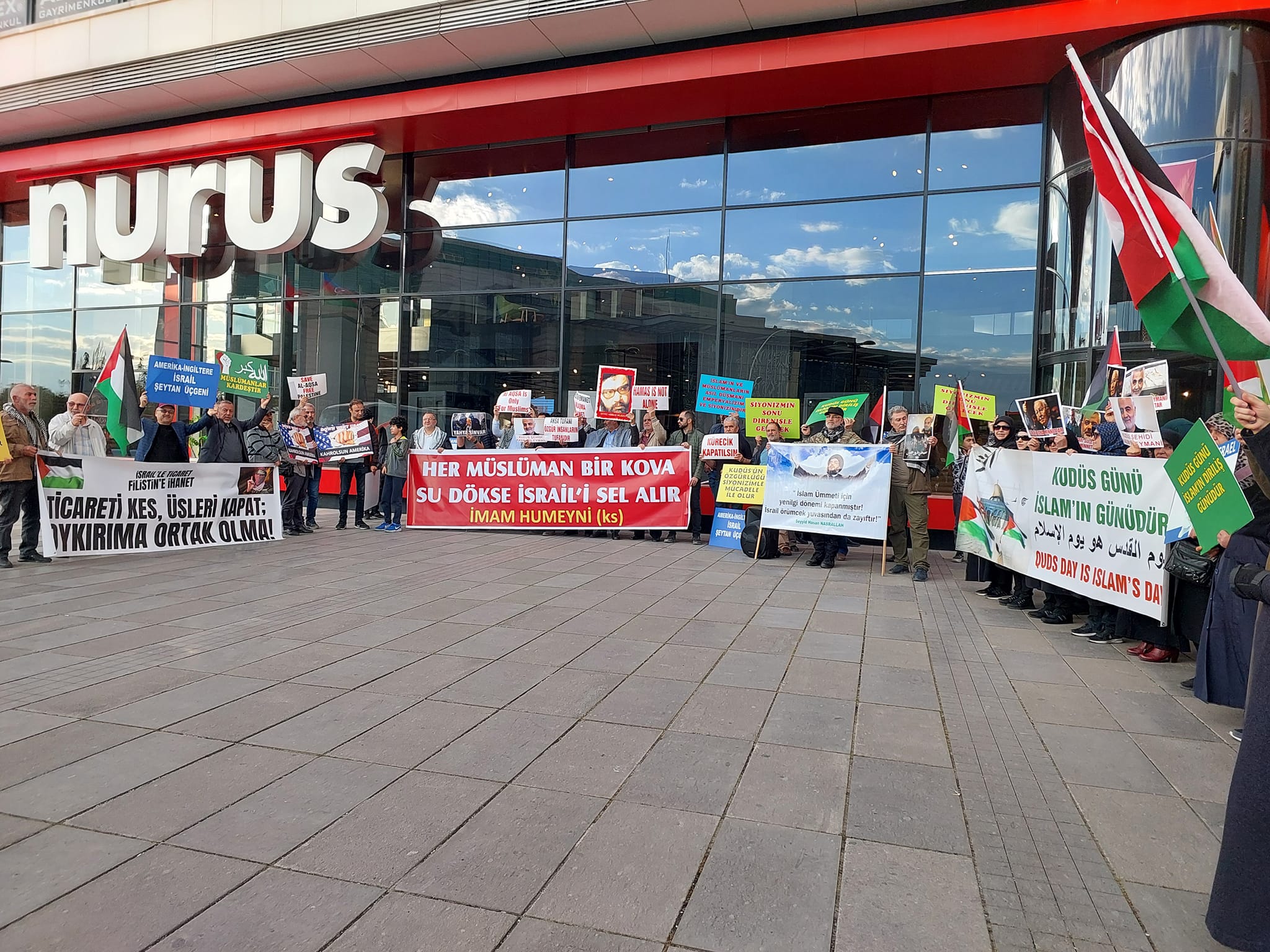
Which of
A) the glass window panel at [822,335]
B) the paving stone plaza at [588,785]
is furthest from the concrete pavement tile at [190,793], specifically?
the glass window panel at [822,335]

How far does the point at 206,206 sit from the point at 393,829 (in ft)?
55.0

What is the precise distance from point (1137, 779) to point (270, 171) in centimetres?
1805

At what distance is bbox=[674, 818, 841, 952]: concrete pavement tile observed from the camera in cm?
231

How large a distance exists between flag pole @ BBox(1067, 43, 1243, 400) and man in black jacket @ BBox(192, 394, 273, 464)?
34.1 feet

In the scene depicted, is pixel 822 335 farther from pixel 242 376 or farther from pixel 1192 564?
pixel 242 376

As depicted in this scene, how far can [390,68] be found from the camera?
1342 centimetres

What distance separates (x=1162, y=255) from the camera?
2.72 meters

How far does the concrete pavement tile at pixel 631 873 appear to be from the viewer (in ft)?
7.85

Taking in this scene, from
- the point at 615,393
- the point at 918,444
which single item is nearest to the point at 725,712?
the point at 918,444

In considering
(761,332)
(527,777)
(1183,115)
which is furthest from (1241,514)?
(761,332)

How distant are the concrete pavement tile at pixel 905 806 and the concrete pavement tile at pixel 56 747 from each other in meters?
3.31

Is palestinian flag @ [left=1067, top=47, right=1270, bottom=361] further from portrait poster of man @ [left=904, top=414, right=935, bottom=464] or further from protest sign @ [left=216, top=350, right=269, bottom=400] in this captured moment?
protest sign @ [left=216, top=350, right=269, bottom=400]

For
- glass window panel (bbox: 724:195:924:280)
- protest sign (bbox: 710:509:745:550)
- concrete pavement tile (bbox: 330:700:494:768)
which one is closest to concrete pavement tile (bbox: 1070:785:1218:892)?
concrete pavement tile (bbox: 330:700:494:768)

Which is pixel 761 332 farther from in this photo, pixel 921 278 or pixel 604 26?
pixel 604 26
